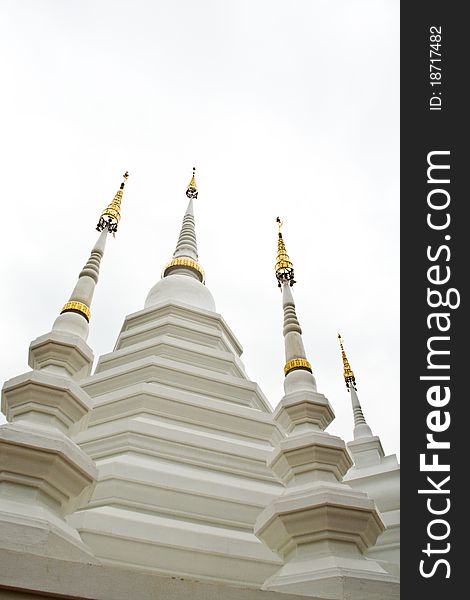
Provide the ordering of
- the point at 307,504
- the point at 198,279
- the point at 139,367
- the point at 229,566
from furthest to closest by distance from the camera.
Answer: the point at 198,279, the point at 139,367, the point at 229,566, the point at 307,504

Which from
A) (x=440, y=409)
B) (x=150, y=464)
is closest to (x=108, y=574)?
(x=440, y=409)

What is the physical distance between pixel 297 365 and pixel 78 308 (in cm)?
269

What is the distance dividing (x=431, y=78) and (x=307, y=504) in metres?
4.22

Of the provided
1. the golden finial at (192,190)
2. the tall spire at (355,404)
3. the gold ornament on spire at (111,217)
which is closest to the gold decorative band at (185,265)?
the golden finial at (192,190)

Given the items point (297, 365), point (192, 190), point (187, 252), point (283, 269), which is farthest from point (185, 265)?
point (297, 365)

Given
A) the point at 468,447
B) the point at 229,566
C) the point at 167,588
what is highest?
the point at 468,447

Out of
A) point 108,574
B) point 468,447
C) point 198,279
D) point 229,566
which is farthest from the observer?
point 198,279

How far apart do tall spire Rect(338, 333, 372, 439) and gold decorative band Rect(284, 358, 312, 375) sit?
823 centimetres

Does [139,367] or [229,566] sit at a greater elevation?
[139,367]

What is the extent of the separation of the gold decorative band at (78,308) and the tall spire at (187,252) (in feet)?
28.6

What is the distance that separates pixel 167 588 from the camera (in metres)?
3.39

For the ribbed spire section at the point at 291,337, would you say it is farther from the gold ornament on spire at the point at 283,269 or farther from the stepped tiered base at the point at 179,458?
the stepped tiered base at the point at 179,458

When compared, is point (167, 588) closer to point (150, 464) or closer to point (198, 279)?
point (150, 464)

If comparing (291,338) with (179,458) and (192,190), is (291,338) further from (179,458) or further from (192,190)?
(192,190)
